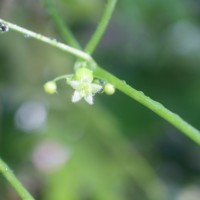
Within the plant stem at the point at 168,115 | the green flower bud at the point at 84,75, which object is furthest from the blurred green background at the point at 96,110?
the plant stem at the point at 168,115

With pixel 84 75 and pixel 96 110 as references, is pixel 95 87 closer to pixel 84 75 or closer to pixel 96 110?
pixel 84 75

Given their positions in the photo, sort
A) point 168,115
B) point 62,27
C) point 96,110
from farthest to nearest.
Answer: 1. point 96,110
2. point 62,27
3. point 168,115

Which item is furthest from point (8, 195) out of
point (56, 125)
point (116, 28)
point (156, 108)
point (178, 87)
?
point (156, 108)

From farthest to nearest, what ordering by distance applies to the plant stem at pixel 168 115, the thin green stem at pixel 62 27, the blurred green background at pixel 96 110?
the blurred green background at pixel 96 110, the thin green stem at pixel 62 27, the plant stem at pixel 168 115

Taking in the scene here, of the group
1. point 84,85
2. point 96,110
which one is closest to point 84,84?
point 84,85

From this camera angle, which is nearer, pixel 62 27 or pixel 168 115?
pixel 168 115

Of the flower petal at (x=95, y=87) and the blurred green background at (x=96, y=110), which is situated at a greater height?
the blurred green background at (x=96, y=110)

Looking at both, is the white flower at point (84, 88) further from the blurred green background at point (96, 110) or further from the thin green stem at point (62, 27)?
the blurred green background at point (96, 110)

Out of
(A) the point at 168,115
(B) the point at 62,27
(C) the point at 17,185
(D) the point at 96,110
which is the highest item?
(D) the point at 96,110

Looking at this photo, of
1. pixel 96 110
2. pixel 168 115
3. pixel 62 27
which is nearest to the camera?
pixel 168 115
